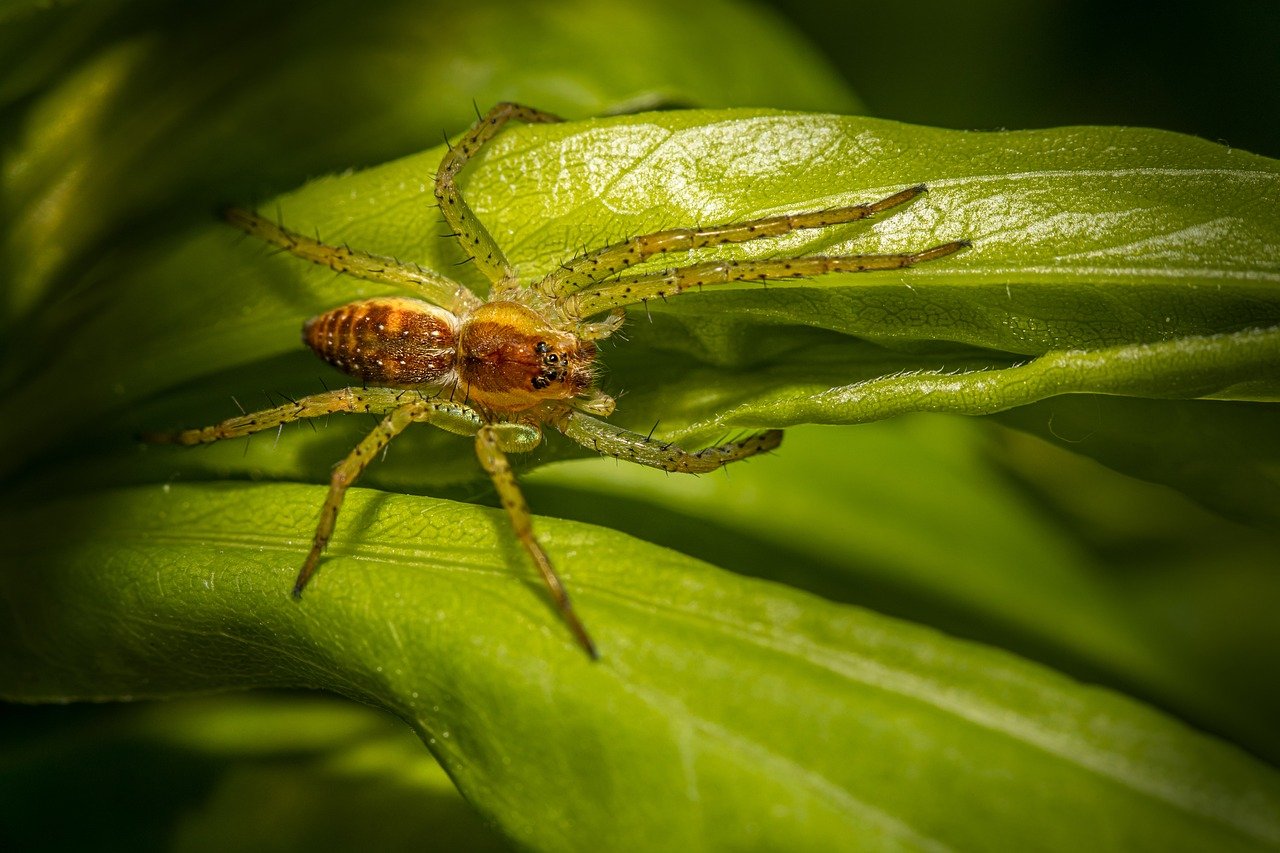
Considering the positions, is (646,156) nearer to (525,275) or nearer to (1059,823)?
(525,275)

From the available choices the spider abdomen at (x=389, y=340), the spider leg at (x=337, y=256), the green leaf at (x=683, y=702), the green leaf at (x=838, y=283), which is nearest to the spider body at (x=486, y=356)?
the spider abdomen at (x=389, y=340)

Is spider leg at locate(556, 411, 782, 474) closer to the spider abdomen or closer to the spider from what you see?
the spider

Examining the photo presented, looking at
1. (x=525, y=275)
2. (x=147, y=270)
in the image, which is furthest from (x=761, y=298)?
(x=147, y=270)

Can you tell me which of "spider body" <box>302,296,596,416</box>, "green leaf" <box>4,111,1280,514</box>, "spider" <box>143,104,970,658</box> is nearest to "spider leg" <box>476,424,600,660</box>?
"spider" <box>143,104,970,658</box>

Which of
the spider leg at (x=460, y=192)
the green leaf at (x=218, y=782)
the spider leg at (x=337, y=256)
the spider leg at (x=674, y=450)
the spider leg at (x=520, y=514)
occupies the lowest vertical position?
the green leaf at (x=218, y=782)

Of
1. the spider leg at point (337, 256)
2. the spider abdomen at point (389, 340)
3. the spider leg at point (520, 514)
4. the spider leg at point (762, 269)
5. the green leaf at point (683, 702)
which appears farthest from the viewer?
the spider abdomen at point (389, 340)

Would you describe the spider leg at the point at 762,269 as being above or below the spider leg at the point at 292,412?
above

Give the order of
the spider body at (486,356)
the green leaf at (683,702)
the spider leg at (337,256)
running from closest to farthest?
the green leaf at (683,702)
the spider leg at (337,256)
the spider body at (486,356)

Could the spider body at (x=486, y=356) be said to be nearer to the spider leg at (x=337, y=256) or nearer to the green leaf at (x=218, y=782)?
the spider leg at (x=337, y=256)
